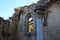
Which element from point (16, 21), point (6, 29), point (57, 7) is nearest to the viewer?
point (57, 7)

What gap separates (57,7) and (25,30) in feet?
23.4

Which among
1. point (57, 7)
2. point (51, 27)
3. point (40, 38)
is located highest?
point (57, 7)

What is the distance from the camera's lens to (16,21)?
1606cm

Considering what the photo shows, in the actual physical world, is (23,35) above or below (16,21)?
below

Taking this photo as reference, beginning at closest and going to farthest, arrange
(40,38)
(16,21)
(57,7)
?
1. (40,38)
2. (57,7)
3. (16,21)

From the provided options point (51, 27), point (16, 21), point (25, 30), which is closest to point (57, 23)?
point (51, 27)

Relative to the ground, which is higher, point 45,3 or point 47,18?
point 45,3

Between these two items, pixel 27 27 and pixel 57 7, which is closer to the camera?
pixel 57 7

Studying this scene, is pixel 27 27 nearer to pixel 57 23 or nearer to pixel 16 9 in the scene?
pixel 16 9

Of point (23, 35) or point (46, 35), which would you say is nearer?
point (46, 35)

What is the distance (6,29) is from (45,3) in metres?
7.10

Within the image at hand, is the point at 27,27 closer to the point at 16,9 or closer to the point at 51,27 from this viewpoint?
the point at 16,9

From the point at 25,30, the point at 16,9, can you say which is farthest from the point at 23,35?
the point at 16,9

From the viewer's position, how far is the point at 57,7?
852 cm
